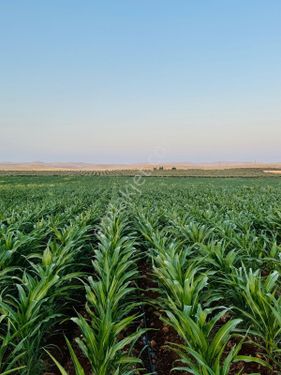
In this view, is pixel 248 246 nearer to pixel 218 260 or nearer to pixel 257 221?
pixel 218 260

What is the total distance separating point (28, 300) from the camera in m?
2.84

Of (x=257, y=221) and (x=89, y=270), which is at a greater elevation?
(x=257, y=221)

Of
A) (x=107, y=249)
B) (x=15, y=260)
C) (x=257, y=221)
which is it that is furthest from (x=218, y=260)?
(x=257, y=221)

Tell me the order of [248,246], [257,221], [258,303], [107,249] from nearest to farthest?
[258,303], [107,249], [248,246], [257,221]

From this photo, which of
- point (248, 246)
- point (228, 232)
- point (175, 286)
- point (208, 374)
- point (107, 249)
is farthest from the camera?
point (228, 232)

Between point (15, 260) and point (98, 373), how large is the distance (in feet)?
9.60

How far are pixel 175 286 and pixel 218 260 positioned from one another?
1.06m

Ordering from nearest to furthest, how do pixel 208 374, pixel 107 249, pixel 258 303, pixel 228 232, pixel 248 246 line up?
pixel 208 374 < pixel 258 303 < pixel 107 249 < pixel 248 246 < pixel 228 232

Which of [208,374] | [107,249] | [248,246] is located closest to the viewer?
[208,374]

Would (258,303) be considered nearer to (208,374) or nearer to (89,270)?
(208,374)

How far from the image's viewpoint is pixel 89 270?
18.4 ft

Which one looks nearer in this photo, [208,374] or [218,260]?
[208,374]

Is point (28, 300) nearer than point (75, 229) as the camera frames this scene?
Yes

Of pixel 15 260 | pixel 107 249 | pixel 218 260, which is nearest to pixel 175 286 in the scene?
pixel 218 260
